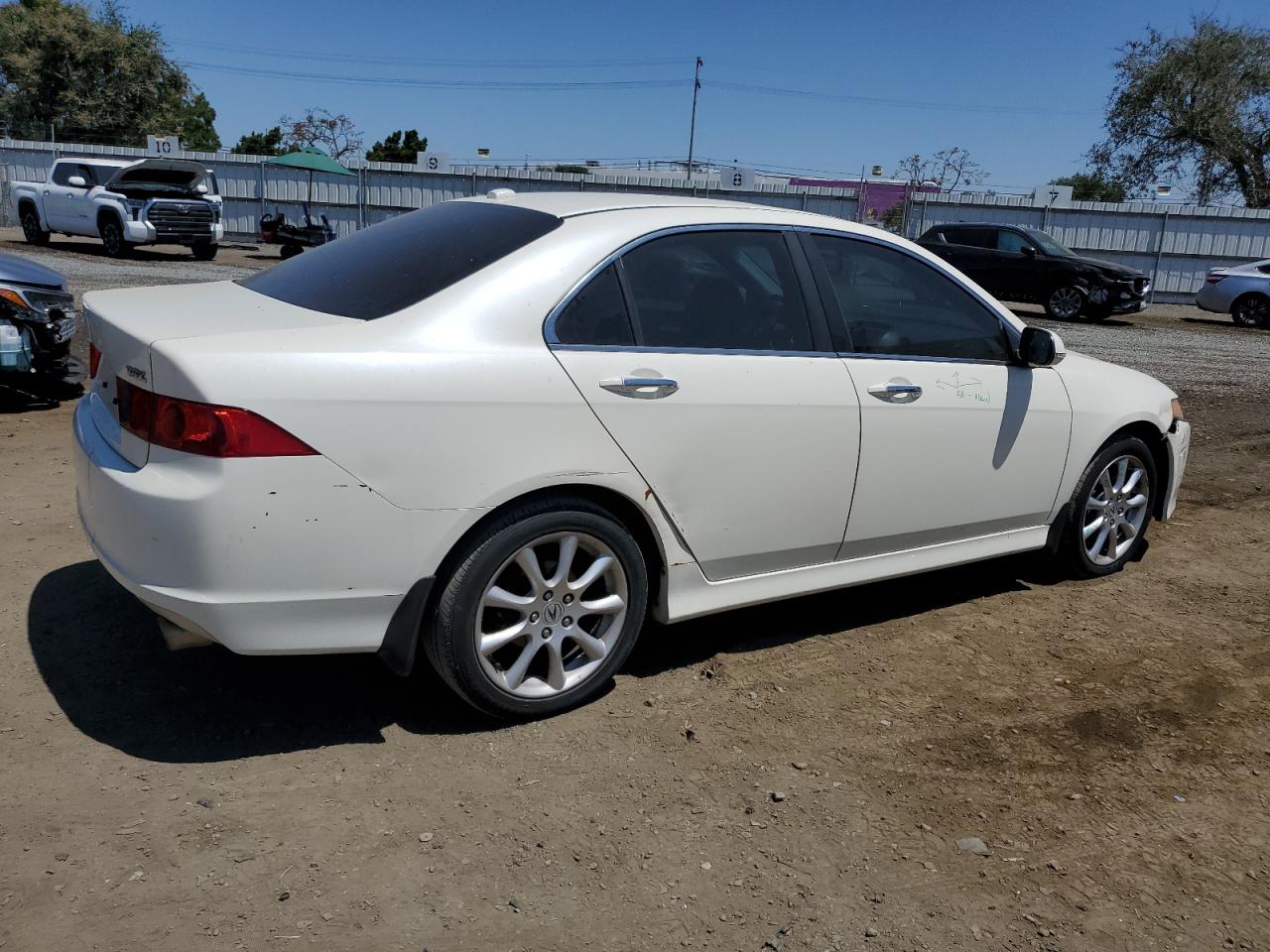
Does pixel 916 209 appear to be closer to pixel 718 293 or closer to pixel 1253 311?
pixel 1253 311

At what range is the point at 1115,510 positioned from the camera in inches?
204

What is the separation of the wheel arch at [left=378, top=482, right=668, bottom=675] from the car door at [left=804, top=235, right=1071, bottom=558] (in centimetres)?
98

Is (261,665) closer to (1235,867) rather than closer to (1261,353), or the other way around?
(1235,867)

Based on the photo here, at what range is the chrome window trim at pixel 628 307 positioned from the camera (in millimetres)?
3377

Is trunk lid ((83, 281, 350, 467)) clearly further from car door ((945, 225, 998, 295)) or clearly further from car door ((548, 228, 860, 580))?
car door ((945, 225, 998, 295))

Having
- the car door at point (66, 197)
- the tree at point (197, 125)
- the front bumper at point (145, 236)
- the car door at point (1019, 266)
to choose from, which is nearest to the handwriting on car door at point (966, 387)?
the car door at point (1019, 266)

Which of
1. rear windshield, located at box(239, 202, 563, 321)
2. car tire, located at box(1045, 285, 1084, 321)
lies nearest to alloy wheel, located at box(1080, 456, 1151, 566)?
rear windshield, located at box(239, 202, 563, 321)

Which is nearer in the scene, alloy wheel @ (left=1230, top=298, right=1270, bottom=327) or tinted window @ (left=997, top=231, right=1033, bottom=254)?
tinted window @ (left=997, top=231, right=1033, bottom=254)

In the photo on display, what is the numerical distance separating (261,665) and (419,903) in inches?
57.8

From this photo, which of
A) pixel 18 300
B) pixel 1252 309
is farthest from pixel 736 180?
pixel 18 300

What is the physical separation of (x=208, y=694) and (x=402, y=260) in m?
1.58

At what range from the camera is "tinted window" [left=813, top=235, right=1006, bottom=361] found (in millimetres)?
4117

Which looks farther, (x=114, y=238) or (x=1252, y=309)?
(x=1252, y=309)

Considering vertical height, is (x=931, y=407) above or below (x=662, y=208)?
below
